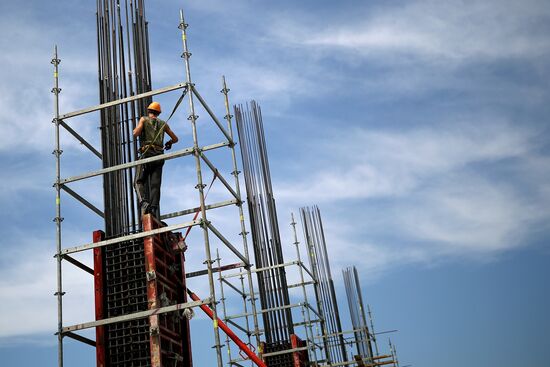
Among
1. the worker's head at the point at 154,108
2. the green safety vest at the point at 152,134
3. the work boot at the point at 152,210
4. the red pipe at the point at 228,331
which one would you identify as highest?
the worker's head at the point at 154,108

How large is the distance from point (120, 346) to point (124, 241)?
169 cm

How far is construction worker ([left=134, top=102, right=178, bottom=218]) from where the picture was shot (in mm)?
11633

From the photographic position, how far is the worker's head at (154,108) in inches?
480

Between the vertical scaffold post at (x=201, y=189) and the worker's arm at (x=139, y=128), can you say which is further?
the worker's arm at (x=139, y=128)

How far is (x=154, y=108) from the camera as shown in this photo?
40.0ft

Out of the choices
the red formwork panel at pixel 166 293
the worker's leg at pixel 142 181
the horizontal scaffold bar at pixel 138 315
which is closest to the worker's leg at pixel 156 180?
the worker's leg at pixel 142 181

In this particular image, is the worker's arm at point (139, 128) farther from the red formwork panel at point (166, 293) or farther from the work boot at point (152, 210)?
the red formwork panel at point (166, 293)

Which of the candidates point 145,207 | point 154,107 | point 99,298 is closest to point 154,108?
point 154,107

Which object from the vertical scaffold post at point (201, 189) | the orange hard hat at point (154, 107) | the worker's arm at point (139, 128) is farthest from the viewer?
the orange hard hat at point (154, 107)

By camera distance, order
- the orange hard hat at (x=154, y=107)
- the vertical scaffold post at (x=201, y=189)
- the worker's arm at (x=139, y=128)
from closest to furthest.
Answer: the vertical scaffold post at (x=201, y=189) < the worker's arm at (x=139, y=128) < the orange hard hat at (x=154, y=107)

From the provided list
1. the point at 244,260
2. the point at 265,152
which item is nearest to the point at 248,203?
the point at 265,152

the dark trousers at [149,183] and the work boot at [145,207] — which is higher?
the dark trousers at [149,183]

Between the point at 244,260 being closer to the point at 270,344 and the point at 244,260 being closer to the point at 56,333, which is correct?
the point at 56,333

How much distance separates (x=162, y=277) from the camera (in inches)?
436
